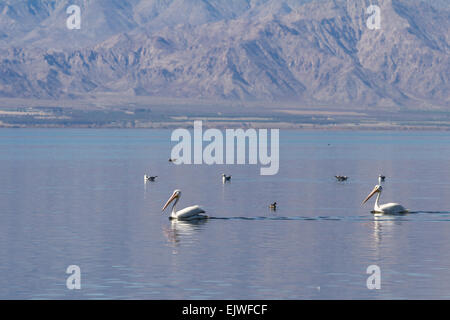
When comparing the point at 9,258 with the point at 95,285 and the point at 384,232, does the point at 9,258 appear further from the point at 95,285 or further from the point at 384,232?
the point at 384,232

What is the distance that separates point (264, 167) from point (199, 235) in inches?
3470

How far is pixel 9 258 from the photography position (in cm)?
5078

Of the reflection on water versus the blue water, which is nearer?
the blue water

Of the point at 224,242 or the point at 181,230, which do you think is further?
the point at 181,230

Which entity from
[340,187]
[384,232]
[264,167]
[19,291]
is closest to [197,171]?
[264,167]

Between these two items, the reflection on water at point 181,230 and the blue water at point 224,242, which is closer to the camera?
the blue water at point 224,242

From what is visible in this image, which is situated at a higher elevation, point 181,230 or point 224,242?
point 181,230

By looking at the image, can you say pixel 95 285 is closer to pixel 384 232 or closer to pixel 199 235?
pixel 199 235

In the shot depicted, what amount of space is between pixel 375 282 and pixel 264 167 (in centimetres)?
10418

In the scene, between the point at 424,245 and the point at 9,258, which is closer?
the point at 9,258
